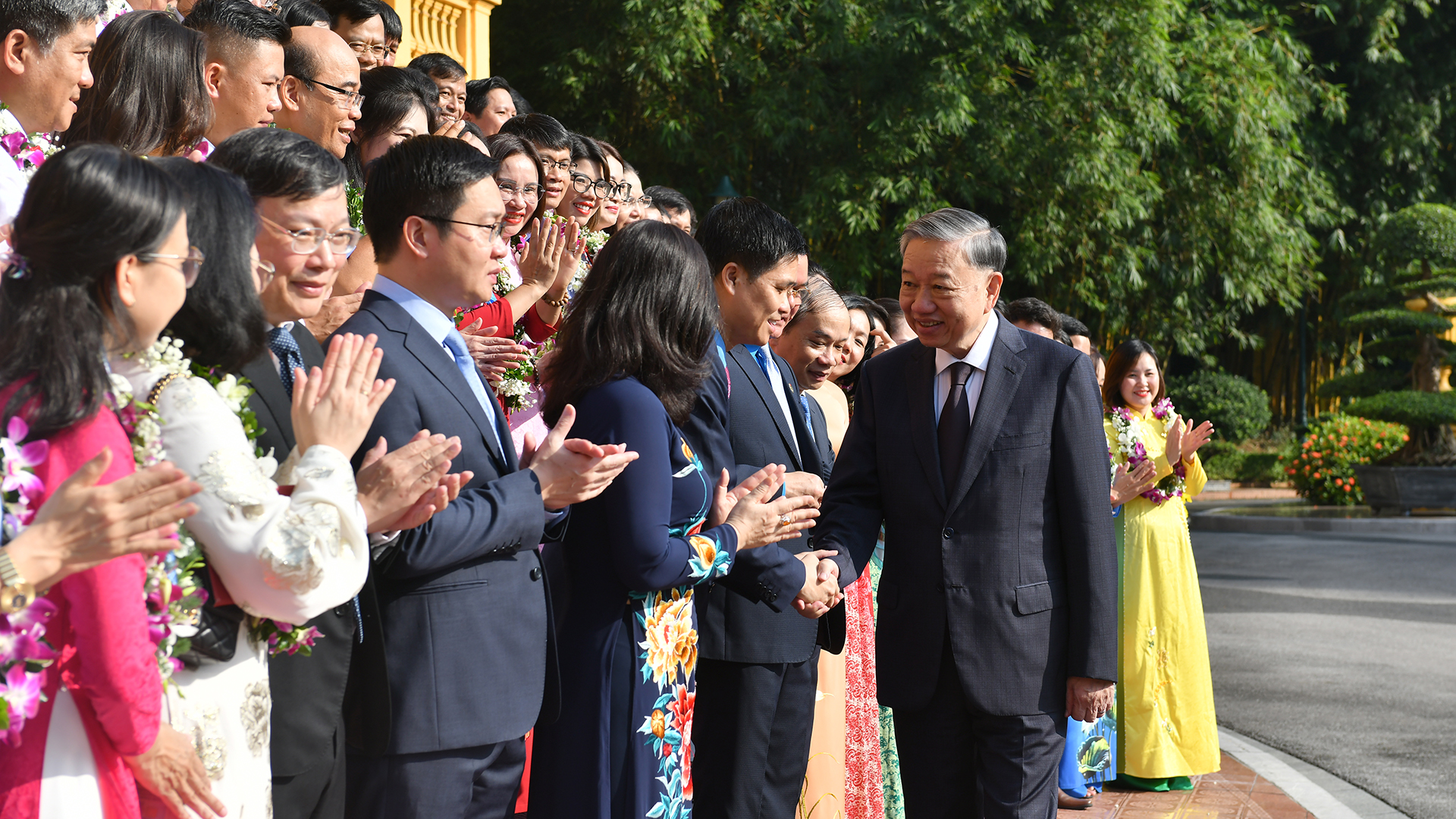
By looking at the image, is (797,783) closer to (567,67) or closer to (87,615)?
(87,615)

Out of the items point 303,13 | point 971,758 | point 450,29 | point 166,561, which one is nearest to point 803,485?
point 971,758

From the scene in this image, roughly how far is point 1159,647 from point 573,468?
14.6 ft

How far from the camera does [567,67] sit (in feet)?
50.8

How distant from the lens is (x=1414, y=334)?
20.6 metres

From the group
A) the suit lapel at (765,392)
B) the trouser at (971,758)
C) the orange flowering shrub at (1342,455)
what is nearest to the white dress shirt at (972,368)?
the suit lapel at (765,392)

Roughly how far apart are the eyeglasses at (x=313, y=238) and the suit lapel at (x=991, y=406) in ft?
5.96

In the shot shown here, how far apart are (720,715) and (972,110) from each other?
503 inches

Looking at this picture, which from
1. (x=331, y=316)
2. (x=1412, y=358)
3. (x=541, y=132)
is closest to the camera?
(x=331, y=316)

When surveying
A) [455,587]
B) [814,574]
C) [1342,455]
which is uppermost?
[455,587]

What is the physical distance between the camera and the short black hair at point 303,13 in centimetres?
554

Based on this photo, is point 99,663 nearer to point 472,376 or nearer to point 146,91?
point 472,376

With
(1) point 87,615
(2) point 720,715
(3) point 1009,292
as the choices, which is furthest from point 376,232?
(3) point 1009,292

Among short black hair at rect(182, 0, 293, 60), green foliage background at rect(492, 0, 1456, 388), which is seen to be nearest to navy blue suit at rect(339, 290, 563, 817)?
short black hair at rect(182, 0, 293, 60)

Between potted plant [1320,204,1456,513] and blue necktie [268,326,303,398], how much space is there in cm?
1872
